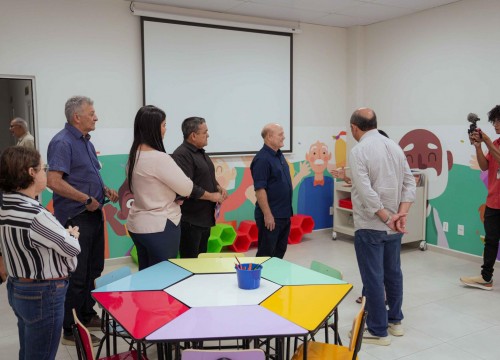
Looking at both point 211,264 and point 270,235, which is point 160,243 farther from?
point 270,235

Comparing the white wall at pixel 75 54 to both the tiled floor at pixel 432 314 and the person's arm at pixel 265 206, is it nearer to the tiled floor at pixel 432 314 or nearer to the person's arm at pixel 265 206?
the tiled floor at pixel 432 314

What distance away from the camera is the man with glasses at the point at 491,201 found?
13.9 ft

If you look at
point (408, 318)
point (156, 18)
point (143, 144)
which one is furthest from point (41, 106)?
point (408, 318)

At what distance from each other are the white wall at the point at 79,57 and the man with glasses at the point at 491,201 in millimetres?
3645

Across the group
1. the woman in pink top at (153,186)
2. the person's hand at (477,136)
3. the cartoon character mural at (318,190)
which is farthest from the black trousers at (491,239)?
the woman in pink top at (153,186)

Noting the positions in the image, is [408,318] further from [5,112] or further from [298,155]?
[5,112]

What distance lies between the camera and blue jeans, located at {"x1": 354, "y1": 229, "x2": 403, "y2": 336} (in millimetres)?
3211

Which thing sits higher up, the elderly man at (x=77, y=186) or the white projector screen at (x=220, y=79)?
the white projector screen at (x=220, y=79)

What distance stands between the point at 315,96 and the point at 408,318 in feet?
12.2

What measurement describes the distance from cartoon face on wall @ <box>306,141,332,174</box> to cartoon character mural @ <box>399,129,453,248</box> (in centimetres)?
122

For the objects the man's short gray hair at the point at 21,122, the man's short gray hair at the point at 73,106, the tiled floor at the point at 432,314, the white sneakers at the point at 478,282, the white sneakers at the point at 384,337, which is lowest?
the tiled floor at the point at 432,314

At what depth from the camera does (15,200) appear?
2.08m

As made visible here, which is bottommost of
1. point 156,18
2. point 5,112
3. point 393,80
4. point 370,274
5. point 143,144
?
point 370,274

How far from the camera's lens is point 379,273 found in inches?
127
